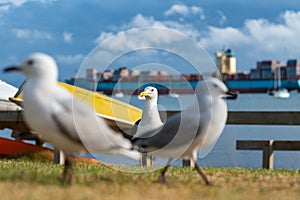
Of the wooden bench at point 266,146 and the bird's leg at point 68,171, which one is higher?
the bird's leg at point 68,171

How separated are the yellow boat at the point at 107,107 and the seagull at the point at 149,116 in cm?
344

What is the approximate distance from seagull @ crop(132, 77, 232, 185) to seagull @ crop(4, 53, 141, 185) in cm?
54

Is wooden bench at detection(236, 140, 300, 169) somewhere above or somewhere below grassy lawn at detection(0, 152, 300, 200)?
below

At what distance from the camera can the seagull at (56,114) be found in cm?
516

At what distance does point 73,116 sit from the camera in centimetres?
525

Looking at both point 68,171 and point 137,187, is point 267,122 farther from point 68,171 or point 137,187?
point 68,171

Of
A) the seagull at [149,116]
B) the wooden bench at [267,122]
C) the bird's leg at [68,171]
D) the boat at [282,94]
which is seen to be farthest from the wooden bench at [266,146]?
the boat at [282,94]

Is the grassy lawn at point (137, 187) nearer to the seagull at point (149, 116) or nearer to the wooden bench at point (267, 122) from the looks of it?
the seagull at point (149, 116)

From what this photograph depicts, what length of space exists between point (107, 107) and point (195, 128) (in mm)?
8032

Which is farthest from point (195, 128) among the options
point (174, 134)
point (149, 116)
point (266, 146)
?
point (266, 146)

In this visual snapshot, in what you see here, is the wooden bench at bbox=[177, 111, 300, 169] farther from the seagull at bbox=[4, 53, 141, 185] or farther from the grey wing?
the seagull at bbox=[4, 53, 141, 185]

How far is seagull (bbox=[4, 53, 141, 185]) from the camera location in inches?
203

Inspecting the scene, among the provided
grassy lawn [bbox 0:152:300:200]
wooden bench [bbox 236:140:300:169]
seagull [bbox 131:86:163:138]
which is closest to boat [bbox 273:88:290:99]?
wooden bench [bbox 236:140:300:169]

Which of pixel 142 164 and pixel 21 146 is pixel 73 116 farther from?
pixel 21 146
